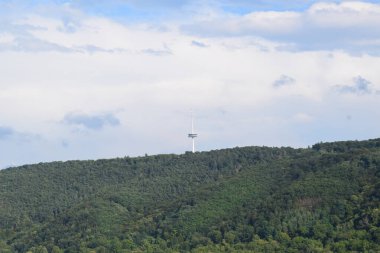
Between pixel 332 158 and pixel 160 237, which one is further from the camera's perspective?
pixel 332 158

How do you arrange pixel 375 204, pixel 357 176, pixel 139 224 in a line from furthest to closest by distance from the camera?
pixel 139 224, pixel 357 176, pixel 375 204

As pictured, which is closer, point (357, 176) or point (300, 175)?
point (357, 176)

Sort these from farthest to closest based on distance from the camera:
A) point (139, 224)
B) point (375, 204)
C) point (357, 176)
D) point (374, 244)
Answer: point (139, 224)
point (357, 176)
point (375, 204)
point (374, 244)

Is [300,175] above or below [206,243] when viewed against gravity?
above

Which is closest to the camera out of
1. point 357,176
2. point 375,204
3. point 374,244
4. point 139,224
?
point 374,244

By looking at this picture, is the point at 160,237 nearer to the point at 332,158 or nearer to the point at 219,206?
the point at 219,206

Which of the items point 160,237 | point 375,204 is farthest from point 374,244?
point 160,237

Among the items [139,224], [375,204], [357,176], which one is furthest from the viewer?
[139,224]

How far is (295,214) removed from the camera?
573 ft

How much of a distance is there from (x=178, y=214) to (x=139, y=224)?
8.59 meters

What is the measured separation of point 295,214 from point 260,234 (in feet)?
23.1

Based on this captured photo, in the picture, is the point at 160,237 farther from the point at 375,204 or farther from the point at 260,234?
the point at 375,204

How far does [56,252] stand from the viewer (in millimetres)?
186000

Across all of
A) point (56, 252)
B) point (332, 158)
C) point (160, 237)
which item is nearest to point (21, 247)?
point (56, 252)
